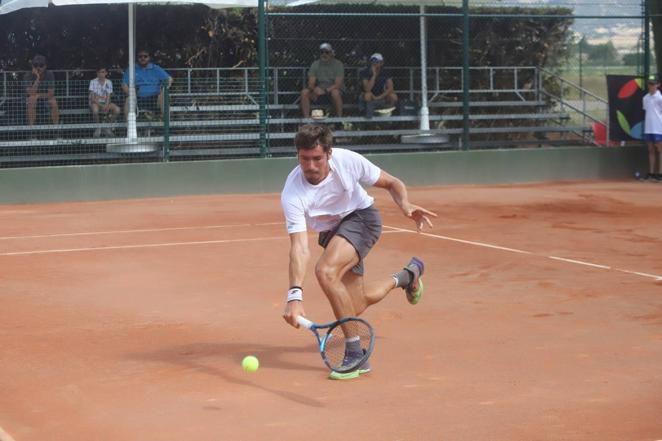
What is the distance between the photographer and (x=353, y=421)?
585cm

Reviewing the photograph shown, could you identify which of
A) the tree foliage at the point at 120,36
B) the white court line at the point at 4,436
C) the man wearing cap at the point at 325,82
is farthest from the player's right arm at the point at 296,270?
the tree foliage at the point at 120,36

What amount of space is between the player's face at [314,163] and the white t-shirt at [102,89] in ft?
39.2

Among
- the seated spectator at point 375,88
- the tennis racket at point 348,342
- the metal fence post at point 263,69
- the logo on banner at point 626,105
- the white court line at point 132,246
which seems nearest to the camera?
the tennis racket at point 348,342

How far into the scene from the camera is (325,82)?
65.5 ft

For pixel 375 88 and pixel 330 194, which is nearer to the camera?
pixel 330 194

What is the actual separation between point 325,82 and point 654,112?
578cm

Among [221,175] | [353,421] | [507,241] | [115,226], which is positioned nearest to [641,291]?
[507,241]

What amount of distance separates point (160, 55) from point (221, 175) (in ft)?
13.4

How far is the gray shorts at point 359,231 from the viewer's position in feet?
23.7

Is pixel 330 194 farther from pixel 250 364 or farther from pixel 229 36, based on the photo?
pixel 229 36

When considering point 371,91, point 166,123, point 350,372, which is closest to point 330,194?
point 350,372

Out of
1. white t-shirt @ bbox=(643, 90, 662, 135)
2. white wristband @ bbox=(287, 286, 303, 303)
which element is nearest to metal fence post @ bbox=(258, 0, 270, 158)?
white t-shirt @ bbox=(643, 90, 662, 135)

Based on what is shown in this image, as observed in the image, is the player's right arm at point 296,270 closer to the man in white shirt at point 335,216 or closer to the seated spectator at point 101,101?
the man in white shirt at point 335,216

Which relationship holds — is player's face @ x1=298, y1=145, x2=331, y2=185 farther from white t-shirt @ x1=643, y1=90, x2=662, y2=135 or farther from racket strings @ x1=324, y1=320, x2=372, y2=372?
white t-shirt @ x1=643, y1=90, x2=662, y2=135
